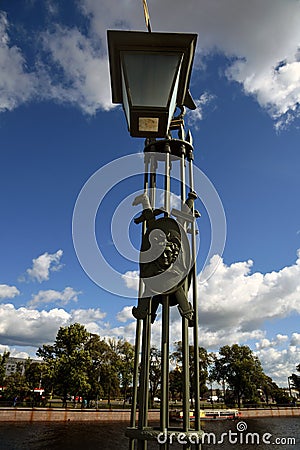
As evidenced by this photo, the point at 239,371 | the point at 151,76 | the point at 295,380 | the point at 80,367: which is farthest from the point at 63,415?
the point at 295,380

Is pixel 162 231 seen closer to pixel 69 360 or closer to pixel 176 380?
pixel 69 360

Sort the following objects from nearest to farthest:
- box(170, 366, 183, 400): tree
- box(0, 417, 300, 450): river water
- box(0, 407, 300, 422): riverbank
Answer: box(0, 417, 300, 450): river water, box(0, 407, 300, 422): riverbank, box(170, 366, 183, 400): tree

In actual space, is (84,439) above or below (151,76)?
below

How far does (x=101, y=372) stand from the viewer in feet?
112

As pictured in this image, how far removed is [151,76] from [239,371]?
45504mm

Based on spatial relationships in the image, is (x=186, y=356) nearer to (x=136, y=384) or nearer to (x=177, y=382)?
(x=136, y=384)

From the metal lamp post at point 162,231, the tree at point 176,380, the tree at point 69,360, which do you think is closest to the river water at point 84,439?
the tree at point 69,360

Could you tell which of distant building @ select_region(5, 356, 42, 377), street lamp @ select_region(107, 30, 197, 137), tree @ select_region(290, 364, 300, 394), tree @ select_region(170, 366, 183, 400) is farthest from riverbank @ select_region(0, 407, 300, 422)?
tree @ select_region(290, 364, 300, 394)

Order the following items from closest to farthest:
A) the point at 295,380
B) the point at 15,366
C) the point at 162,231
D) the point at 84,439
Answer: the point at 162,231 → the point at 84,439 → the point at 295,380 → the point at 15,366

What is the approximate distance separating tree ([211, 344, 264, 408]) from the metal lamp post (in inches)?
1669

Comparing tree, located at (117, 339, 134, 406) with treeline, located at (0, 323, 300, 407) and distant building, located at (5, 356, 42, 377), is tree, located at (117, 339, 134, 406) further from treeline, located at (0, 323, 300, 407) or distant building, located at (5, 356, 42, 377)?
distant building, located at (5, 356, 42, 377)

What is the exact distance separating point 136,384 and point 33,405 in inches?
1095

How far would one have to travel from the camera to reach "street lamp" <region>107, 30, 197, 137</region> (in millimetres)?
1784

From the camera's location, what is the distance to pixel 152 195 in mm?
4699
